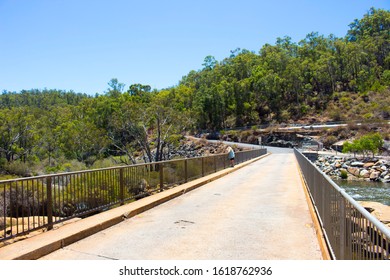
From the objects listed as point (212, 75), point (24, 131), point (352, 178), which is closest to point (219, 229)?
point (352, 178)

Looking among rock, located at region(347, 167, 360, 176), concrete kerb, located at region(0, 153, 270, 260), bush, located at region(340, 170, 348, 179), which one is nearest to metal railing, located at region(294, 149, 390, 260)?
concrete kerb, located at region(0, 153, 270, 260)

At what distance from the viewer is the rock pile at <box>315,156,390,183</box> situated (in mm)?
40469

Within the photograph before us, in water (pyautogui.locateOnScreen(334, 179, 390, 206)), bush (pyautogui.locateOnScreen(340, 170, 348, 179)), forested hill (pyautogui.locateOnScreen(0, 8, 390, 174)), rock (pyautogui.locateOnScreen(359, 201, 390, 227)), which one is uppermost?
forested hill (pyautogui.locateOnScreen(0, 8, 390, 174))

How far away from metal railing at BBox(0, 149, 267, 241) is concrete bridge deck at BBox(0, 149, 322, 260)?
41 centimetres

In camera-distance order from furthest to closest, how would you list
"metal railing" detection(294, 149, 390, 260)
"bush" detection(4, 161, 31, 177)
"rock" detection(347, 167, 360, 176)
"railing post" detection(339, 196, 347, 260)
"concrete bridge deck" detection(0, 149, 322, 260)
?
"bush" detection(4, 161, 31, 177), "rock" detection(347, 167, 360, 176), "concrete bridge deck" detection(0, 149, 322, 260), "railing post" detection(339, 196, 347, 260), "metal railing" detection(294, 149, 390, 260)

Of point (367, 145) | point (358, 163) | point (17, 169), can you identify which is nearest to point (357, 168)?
point (358, 163)

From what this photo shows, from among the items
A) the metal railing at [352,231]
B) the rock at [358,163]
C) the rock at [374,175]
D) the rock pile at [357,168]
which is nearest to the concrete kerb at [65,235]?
the metal railing at [352,231]

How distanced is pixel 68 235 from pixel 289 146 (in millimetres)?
72100

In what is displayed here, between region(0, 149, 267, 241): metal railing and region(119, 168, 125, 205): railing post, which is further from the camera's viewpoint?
region(119, 168, 125, 205): railing post

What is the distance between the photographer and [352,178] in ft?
136

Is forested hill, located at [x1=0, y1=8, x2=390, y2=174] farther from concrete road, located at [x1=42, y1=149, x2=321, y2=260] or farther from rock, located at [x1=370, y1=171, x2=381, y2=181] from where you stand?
concrete road, located at [x1=42, y1=149, x2=321, y2=260]

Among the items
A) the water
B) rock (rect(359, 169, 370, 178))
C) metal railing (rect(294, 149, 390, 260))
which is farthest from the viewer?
rock (rect(359, 169, 370, 178))
